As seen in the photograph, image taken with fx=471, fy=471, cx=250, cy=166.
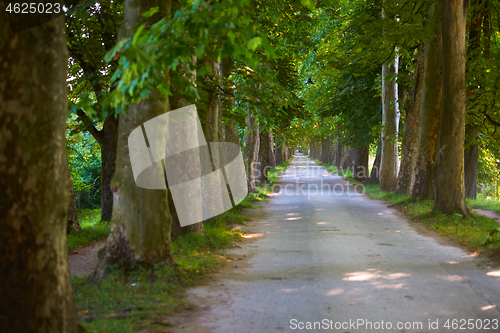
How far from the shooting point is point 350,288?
6941 millimetres

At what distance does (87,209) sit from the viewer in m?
25.0

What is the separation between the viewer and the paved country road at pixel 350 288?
18.0 feet

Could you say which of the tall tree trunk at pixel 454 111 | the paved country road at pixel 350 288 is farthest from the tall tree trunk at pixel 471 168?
the paved country road at pixel 350 288

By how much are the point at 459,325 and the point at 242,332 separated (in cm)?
248

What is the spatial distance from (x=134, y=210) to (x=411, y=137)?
1594 centimetres

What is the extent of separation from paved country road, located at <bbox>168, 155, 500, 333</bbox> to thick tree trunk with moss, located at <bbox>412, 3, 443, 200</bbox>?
500 centimetres

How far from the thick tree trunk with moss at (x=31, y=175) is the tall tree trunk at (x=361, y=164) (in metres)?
30.2

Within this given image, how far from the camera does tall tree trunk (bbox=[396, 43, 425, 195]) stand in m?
19.4

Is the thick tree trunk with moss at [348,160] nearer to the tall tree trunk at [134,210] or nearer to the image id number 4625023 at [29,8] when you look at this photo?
the tall tree trunk at [134,210]

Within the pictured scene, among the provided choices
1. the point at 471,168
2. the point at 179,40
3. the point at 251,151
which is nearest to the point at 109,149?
the point at 179,40

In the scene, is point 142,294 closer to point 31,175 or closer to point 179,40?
point 31,175
